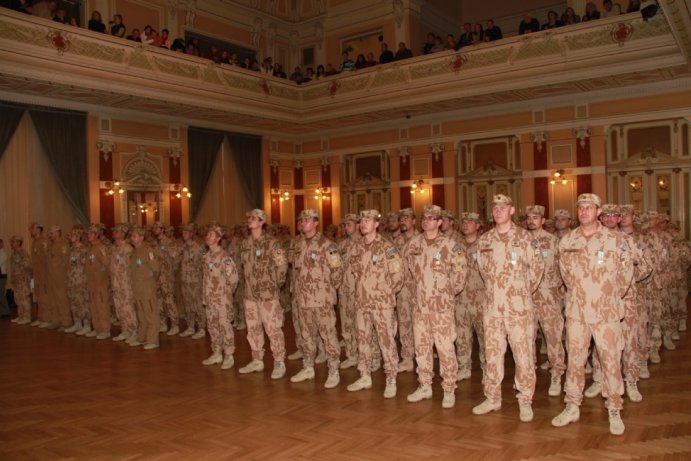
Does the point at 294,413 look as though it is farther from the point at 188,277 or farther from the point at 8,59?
the point at 8,59

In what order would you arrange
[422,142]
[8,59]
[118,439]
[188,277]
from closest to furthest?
[118,439] < [188,277] < [8,59] < [422,142]

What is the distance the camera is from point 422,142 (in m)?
16.8

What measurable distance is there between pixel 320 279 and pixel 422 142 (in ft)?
36.3

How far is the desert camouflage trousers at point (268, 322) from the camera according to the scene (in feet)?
21.5

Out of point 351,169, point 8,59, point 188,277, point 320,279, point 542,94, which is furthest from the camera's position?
point 351,169

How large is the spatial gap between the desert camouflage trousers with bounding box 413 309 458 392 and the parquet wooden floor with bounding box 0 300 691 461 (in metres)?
0.33

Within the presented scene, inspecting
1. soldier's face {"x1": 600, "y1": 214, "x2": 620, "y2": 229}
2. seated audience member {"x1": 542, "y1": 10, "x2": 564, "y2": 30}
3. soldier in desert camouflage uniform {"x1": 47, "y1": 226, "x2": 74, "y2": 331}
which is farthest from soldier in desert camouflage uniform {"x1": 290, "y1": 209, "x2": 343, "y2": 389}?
seated audience member {"x1": 542, "y1": 10, "x2": 564, "y2": 30}

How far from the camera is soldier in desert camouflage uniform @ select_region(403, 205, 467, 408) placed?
5387 millimetres

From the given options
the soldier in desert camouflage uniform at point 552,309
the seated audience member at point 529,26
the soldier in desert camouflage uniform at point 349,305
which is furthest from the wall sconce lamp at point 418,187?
the soldier in desert camouflage uniform at point 552,309

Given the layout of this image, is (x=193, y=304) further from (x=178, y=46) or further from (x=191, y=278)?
(x=178, y=46)

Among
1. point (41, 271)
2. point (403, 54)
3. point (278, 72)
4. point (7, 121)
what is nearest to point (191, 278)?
point (41, 271)

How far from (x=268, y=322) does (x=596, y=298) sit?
3.37 meters

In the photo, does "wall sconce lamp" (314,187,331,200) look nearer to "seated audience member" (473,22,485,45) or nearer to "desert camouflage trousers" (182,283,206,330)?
"seated audience member" (473,22,485,45)

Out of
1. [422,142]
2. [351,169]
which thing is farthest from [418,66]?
[351,169]
